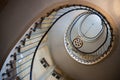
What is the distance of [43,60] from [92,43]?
347cm

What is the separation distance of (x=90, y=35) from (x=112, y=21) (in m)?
6.50

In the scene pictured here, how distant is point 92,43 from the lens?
10039 millimetres

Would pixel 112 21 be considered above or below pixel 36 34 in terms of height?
below

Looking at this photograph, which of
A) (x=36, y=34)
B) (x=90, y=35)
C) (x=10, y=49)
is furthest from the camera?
(x=90, y=35)

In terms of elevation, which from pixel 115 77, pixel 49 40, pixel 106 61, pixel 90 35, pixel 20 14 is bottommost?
pixel 115 77

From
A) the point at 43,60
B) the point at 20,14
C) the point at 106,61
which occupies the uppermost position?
the point at 20,14

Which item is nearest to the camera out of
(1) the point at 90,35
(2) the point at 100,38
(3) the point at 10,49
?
(3) the point at 10,49

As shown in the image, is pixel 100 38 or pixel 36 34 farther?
pixel 100 38

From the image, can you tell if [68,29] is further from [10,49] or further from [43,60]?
[10,49]

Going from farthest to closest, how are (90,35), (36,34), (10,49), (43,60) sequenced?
(90,35)
(43,60)
(36,34)
(10,49)

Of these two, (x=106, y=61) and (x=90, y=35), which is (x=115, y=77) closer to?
(x=106, y=61)

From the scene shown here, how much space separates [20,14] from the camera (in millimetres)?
3619

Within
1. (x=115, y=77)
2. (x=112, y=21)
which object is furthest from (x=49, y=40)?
(x=112, y=21)

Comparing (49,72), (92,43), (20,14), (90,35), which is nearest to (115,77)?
(49,72)
